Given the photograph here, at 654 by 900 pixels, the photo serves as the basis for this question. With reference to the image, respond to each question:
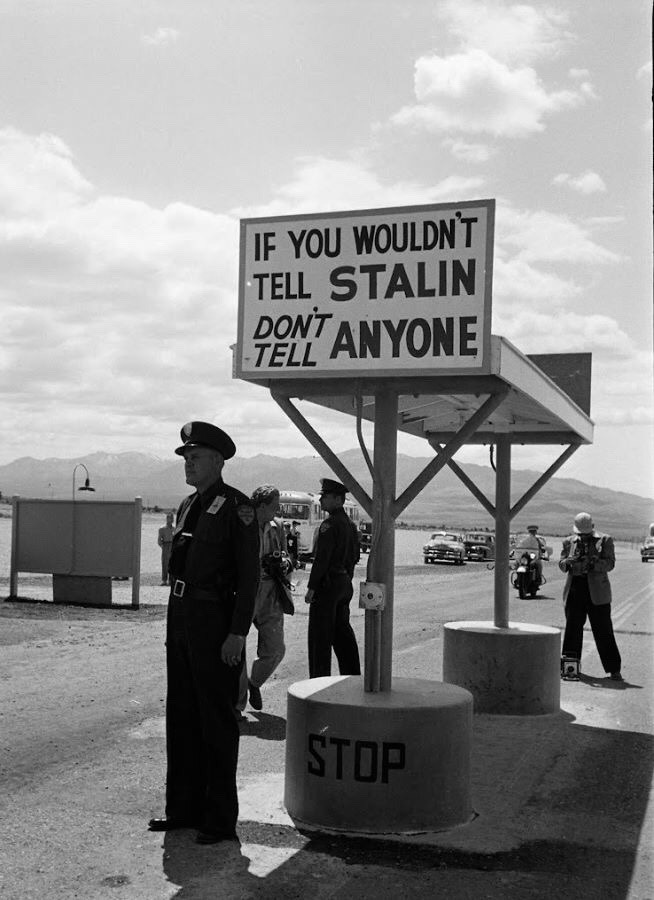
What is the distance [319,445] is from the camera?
675cm

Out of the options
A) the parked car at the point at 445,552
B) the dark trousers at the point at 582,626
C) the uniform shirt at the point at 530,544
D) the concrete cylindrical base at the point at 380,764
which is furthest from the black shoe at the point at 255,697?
the parked car at the point at 445,552

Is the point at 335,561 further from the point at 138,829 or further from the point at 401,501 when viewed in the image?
the point at 138,829

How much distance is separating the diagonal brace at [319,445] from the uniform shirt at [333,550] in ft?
6.68

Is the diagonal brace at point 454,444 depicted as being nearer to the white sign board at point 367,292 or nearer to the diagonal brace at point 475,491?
the white sign board at point 367,292

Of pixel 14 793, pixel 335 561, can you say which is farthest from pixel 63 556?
pixel 14 793

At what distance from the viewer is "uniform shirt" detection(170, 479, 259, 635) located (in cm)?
564

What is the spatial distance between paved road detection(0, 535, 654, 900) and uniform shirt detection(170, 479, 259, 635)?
1.20 metres

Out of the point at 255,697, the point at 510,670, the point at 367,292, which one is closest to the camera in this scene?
the point at 367,292

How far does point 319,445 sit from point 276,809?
216 cm

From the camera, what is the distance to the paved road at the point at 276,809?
16.3 ft

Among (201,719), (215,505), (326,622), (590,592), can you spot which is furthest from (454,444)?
(590,592)

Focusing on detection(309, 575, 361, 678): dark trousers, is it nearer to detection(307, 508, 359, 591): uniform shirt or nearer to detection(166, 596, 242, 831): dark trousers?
detection(307, 508, 359, 591): uniform shirt

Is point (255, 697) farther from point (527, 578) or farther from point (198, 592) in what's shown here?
point (527, 578)

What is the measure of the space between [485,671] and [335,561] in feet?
5.54
